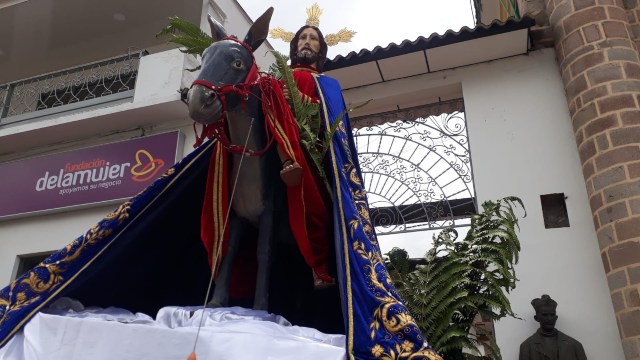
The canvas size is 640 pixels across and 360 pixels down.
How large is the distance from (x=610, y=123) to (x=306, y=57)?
12.0 ft

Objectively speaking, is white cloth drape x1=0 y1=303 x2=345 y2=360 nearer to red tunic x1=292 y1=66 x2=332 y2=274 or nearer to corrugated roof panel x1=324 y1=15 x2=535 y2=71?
red tunic x1=292 y1=66 x2=332 y2=274

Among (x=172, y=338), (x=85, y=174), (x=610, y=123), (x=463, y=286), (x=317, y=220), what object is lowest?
(x=172, y=338)

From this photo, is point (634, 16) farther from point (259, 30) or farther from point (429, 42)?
point (259, 30)

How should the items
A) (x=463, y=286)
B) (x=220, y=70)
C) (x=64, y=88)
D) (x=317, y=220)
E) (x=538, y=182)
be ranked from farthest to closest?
(x=64, y=88) < (x=538, y=182) < (x=463, y=286) < (x=317, y=220) < (x=220, y=70)

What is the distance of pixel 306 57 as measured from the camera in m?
3.76

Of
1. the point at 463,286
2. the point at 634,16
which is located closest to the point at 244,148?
the point at 463,286

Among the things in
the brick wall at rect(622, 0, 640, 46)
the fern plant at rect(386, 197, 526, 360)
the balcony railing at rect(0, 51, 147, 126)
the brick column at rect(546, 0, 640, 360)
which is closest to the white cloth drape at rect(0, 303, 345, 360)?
the fern plant at rect(386, 197, 526, 360)

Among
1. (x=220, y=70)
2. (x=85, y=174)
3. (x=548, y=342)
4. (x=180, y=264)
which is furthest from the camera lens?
(x=85, y=174)

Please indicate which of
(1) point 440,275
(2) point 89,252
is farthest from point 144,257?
(1) point 440,275

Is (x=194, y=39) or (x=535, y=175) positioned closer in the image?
(x=194, y=39)

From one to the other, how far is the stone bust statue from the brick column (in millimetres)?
477

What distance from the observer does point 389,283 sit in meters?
2.82

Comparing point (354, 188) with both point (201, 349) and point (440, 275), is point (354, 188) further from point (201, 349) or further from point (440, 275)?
point (201, 349)

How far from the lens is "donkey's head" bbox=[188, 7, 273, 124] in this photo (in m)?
2.64
